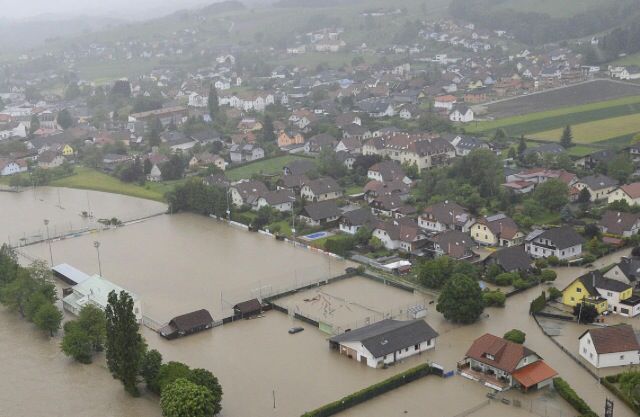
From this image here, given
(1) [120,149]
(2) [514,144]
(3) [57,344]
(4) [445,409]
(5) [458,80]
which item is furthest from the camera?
(5) [458,80]

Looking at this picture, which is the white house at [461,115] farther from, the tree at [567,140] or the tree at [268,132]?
the tree at [268,132]

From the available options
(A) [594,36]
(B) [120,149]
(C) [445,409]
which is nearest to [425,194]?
(C) [445,409]

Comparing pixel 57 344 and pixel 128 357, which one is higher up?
pixel 128 357

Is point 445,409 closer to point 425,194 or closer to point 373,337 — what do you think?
point 373,337

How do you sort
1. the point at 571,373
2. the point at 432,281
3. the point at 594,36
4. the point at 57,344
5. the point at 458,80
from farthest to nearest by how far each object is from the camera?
the point at 594,36 → the point at 458,80 → the point at 432,281 → the point at 57,344 → the point at 571,373

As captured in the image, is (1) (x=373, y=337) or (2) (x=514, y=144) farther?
(2) (x=514, y=144)

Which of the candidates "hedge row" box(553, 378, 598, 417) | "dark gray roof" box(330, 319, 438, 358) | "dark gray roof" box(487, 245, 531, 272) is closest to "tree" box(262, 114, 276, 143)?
"dark gray roof" box(487, 245, 531, 272)
